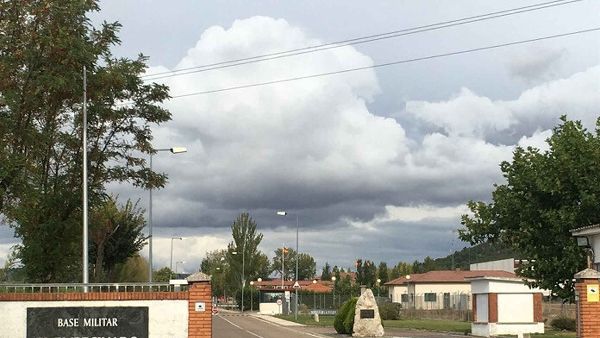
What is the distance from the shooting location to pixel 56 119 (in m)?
33.0

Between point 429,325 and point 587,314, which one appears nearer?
point 587,314

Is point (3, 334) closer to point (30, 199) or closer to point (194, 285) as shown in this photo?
point (194, 285)

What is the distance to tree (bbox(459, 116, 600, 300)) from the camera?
33.8 meters

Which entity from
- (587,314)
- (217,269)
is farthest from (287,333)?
(217,269)

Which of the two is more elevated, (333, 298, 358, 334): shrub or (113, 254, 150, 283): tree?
(113, 254, 150, 283): tree

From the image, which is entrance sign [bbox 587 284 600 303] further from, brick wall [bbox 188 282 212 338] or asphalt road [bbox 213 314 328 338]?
asphalt road [bbox 213 314 328 338]

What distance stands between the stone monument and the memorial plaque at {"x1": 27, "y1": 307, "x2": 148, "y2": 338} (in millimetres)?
24167

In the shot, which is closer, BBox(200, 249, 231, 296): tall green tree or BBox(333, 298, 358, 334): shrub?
BBox(333, 298, 358, 334): shrub

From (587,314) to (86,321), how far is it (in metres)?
13.0

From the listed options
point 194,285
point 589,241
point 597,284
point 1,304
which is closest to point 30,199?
point 1,304

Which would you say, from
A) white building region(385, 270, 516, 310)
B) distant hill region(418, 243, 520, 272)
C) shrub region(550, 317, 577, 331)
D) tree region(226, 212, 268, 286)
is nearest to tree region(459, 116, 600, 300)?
shrub region(550, 317, 577, 331)

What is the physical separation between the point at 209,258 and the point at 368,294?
11875 centimetres

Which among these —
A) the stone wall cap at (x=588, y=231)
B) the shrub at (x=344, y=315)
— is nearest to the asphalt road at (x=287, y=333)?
the shrub at (x=344, y=315)

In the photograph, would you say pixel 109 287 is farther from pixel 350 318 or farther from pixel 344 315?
pixel 344 315
